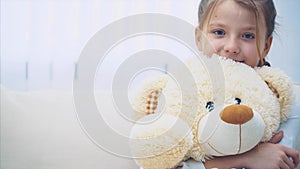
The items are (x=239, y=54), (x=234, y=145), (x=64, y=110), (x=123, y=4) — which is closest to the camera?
(x=234, y=145)

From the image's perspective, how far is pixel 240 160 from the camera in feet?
2.65

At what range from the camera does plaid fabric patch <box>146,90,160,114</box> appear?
0.81 m

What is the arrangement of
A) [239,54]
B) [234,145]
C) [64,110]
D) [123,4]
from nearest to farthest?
[234,145], [239,54], [64,110], [123,4]

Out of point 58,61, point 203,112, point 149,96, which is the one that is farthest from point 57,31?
point 203,112

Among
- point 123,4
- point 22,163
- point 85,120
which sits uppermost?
point 123,4

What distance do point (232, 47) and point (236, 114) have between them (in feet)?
0.67

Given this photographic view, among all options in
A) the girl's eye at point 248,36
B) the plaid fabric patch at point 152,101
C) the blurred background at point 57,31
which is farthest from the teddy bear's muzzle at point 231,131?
the blurred background at point 57,31

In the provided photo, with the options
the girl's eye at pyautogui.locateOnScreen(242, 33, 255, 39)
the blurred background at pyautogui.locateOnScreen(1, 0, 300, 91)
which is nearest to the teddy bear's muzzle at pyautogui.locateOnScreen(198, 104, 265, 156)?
the girl's eye at pyautogui.locateOnScreen(242, 33, 255, 39)

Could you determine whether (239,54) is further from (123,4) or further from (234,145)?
(123,4)

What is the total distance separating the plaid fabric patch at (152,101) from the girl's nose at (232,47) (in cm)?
19

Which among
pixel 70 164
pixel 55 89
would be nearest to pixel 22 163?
pixel 70 164

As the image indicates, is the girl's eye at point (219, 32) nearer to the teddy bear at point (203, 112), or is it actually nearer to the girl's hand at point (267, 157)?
the teddy bear at point (203, 112)

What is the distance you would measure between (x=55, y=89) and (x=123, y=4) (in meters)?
0.31

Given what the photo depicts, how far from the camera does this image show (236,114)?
72cm
